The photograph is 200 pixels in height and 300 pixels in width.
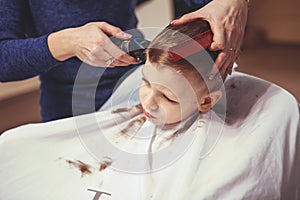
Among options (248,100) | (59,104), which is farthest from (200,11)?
(59,104)

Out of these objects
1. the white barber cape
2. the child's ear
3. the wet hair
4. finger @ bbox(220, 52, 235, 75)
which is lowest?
the white barber cape

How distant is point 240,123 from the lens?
0.69 metres

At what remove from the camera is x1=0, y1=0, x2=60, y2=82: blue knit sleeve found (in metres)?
0.71

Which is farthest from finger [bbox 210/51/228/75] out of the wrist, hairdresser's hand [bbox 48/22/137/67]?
the wrist

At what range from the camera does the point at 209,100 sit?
26.1 inches

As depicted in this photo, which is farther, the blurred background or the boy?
the blurred background

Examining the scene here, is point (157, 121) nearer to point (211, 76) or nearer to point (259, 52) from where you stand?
point (211, 76)

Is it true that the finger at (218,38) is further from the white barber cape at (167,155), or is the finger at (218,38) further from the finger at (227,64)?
the white barber cape at (167,155)

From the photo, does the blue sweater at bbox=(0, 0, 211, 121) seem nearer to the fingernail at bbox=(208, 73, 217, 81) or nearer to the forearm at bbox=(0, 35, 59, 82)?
the forearm at bbox=(0, 35, 59, 82)

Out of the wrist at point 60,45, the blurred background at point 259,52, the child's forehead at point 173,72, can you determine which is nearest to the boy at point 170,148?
the child's forehead at point 173,72

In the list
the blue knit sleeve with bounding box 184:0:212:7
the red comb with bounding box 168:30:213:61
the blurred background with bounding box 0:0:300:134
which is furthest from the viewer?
the blurred background with bounding box 0:0:300:134

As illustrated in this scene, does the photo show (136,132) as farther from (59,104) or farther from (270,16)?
(270,16)

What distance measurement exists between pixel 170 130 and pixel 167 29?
17cm

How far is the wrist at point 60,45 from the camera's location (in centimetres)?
67
